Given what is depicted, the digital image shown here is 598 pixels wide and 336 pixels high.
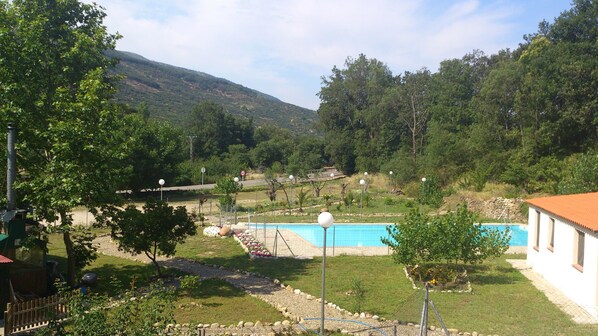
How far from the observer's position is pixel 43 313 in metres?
9.98

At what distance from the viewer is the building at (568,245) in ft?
39.7

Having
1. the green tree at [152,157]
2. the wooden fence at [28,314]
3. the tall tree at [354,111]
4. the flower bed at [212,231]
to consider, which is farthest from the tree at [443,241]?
the tall tree at [354,111]

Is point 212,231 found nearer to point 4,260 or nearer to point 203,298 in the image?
point 203,298

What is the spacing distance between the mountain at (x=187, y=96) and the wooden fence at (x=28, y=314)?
90379 millimetres

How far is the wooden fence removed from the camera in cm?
938

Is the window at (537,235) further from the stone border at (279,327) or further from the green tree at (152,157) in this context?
the green tree at (152,157)

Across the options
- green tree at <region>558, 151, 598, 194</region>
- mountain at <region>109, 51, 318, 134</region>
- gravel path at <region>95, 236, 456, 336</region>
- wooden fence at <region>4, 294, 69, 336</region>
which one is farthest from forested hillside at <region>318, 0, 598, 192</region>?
mountain at <region>109, 51, 318, 134</region>

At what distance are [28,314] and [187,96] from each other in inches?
5487

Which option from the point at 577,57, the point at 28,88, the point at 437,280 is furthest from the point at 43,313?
the point at 577,57

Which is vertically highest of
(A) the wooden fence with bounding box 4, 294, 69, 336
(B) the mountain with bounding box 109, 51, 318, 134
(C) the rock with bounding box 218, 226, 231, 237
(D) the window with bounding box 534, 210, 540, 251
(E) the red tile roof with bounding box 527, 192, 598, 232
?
(B) the mountain with bounding box 109, 51, 318, 134

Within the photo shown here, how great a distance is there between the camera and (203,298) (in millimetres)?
12992

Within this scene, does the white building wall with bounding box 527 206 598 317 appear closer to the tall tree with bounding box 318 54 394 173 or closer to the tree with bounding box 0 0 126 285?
the tree with bounding box 0 0 126 285

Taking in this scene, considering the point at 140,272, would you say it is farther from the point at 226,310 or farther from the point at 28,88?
the point at 28,88

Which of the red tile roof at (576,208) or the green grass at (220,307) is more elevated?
the red tile roof at (576,208)
